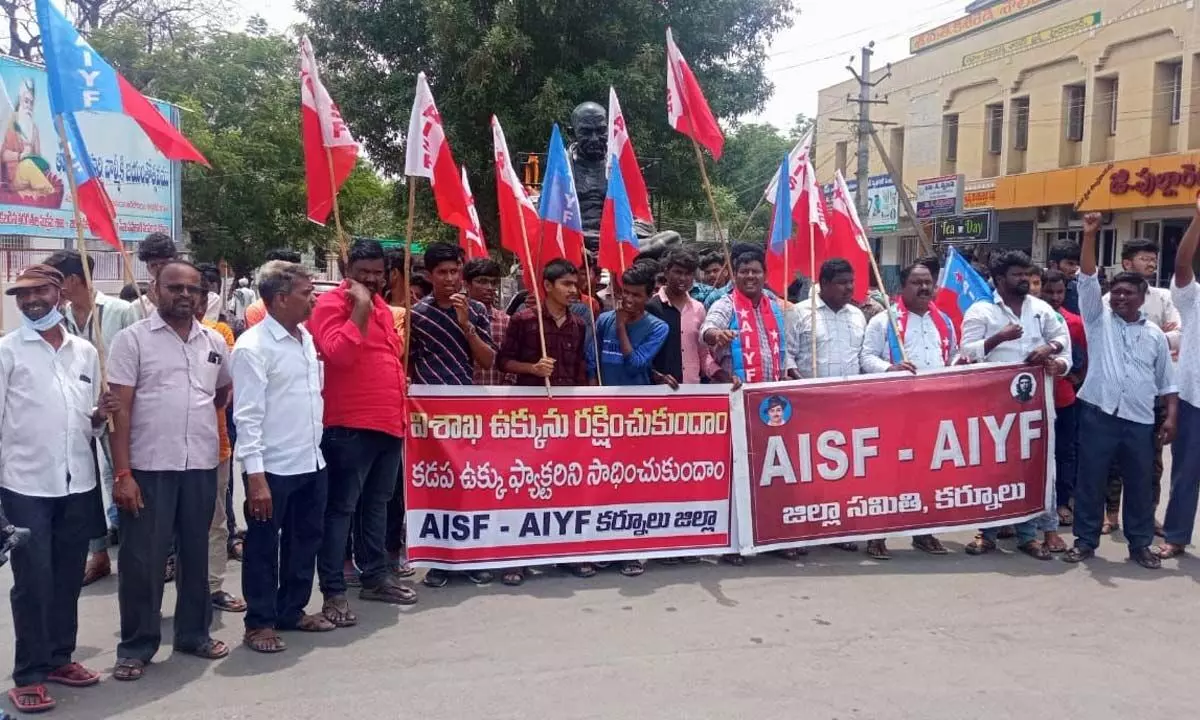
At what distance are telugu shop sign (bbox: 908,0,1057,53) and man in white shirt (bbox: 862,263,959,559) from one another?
2284 cm

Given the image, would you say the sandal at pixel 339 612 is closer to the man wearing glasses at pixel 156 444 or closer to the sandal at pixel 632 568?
the man wearing glasses at pixel 156 444

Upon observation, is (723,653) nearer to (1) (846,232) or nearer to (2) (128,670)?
(2) (128,670)

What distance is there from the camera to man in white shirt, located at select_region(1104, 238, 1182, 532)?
6676mm

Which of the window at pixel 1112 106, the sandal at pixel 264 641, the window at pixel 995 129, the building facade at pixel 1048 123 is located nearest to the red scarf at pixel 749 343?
the sandal at pixel 264 641

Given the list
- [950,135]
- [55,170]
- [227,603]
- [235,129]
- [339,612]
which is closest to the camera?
[339,612]

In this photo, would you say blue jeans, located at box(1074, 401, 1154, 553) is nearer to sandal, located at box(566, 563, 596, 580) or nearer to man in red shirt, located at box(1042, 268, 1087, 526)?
man in red shirt, located at box(1042, 268, 1087, 526)

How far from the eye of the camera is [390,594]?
528 centimetres

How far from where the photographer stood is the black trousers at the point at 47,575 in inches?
155

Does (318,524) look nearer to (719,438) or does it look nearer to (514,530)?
(514,530)

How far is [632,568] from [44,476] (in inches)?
123

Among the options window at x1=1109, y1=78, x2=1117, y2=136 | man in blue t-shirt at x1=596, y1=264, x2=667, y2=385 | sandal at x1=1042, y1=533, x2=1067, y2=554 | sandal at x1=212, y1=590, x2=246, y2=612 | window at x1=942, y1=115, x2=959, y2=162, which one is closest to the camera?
sandal at x1=212, y1=590, x2=246, y2=612

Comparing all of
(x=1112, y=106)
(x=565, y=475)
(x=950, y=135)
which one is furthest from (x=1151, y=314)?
(x=950, y=135)

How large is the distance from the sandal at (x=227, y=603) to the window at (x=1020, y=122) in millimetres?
26522

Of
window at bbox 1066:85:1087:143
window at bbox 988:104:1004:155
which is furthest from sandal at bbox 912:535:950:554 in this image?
window at bbox 988:104:1004:155
